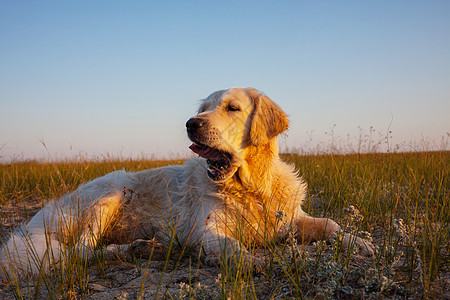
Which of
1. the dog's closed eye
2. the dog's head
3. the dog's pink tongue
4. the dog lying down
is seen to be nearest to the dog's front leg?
the dog lying down

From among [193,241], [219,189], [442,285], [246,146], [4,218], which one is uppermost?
[246,146]

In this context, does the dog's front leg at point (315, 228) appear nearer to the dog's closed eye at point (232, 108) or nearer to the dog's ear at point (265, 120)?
the dog's ear at point (265, 120)

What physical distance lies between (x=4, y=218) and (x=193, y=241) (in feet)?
A: 10.6

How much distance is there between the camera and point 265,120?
10.1 feet

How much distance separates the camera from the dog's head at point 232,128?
2756 mm

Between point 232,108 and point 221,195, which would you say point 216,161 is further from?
point 232,108

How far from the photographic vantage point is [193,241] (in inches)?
105

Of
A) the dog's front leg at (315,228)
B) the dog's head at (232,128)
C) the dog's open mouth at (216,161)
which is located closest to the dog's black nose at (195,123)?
the dog's head at (232,128)

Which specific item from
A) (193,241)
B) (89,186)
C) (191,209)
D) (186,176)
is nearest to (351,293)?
(193,241)

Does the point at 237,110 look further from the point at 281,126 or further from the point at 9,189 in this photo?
the point at 9,189

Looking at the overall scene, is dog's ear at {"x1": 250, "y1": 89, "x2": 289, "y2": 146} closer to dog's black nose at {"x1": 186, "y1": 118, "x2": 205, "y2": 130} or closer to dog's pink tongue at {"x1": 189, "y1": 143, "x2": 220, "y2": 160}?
dog's pink tongue at {"x1": 189, "y1": 143, "x2": 220, "y2": 160}

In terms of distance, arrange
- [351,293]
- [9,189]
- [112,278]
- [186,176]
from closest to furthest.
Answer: [351,293], [112,278], [186,176], [9,189]

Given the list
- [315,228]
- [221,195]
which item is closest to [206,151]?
Result: [221,195]

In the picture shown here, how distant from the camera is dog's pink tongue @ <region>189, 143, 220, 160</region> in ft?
9.61
